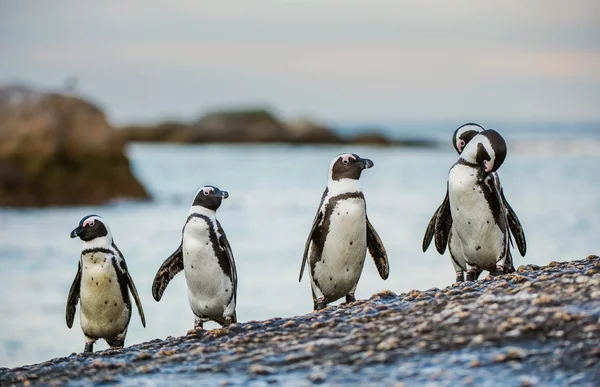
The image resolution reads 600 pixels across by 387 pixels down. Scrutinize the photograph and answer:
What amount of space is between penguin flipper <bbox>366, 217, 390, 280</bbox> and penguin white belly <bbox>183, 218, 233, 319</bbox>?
1.07 metres

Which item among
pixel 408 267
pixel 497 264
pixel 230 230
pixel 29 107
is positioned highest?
pixel 29 107

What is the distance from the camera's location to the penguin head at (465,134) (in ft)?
22.4

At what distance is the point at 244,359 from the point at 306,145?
55.8 m

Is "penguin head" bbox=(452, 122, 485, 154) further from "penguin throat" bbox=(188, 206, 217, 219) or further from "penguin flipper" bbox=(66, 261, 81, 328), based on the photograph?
"penguin flipper" bbox=(66, 261, 81, 328)

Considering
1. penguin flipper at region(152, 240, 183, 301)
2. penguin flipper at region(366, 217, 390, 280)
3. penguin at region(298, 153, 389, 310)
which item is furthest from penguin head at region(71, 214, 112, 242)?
penguin flipper at region(366, 217, 390, 280)

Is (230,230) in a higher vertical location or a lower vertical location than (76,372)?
higher

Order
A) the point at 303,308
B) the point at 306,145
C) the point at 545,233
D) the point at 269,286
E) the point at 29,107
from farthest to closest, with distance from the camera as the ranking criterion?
the point at 306,145 → the point at 29,107 → the point at 545,233 → the point at 269,286 → the point at 303,308

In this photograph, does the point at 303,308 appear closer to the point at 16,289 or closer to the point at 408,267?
the point at 408,267

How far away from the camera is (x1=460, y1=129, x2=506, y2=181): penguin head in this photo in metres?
6.26

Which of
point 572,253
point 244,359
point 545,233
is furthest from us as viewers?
point 545,233

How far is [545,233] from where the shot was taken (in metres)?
19.8

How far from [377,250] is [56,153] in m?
16.1

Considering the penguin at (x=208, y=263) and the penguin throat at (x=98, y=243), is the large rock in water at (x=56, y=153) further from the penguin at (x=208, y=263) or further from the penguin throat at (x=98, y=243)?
the penguin at (x=208, y=263)

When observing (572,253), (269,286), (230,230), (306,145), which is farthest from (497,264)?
(306,145)
